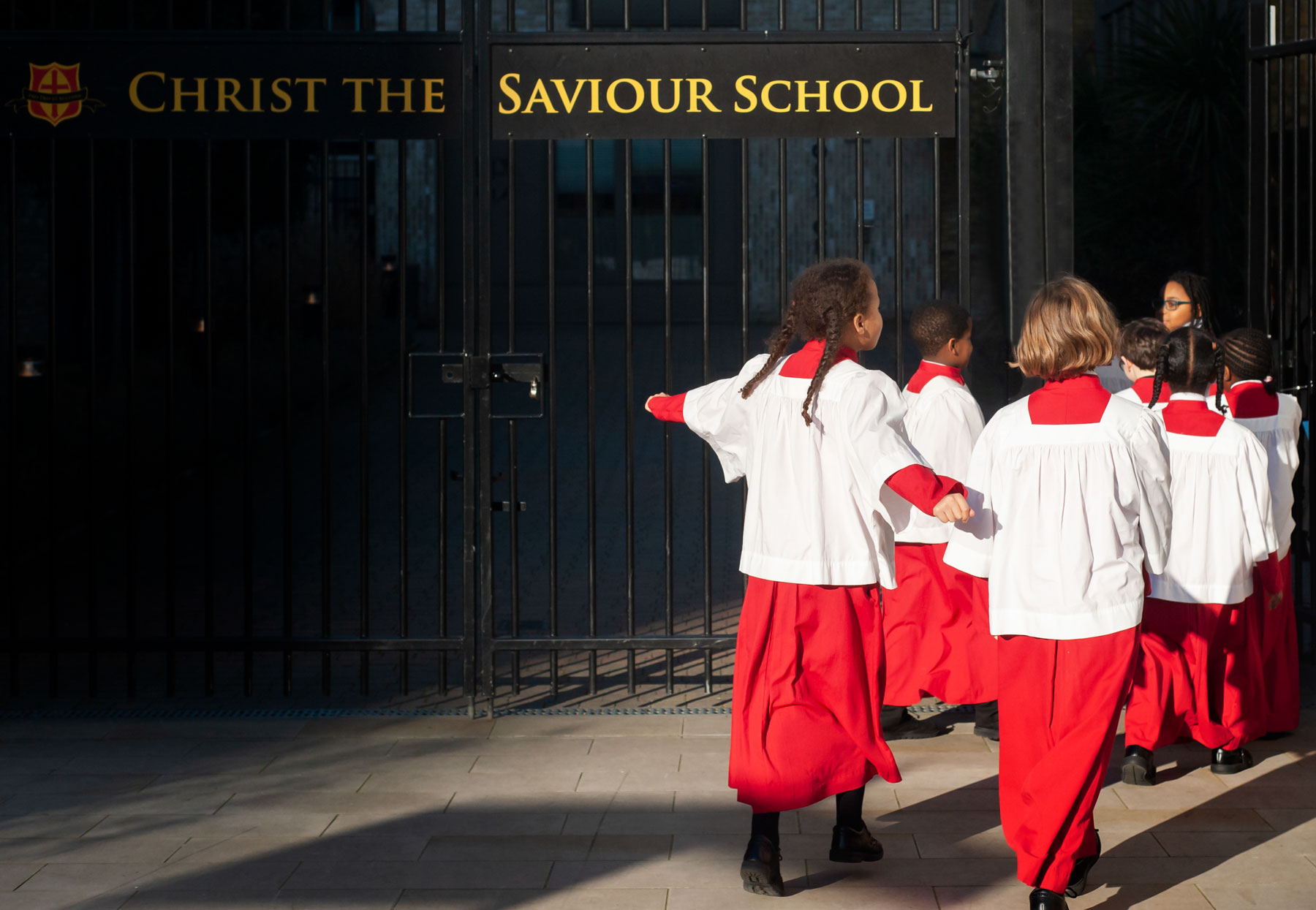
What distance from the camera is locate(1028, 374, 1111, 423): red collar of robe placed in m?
3.61

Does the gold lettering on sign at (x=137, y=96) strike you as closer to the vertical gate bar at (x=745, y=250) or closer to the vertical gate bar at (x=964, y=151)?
the vertical gate bar at (x=745, y=250)

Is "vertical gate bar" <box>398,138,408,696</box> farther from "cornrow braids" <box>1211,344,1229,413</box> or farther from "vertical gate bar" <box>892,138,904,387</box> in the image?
"cornrow braids" <box>1211,344,1229,413</box>

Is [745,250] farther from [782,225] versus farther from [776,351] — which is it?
[776,351]

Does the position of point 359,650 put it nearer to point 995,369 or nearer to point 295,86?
point 295,86

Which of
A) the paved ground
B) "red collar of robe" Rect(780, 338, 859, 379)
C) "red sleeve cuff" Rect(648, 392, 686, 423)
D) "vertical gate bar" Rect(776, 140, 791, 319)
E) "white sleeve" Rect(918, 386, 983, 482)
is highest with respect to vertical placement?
"vertical gate bar" Rect(776, 140, 791, 319)

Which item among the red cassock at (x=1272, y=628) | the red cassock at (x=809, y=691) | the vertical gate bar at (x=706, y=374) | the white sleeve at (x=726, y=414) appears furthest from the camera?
the vertical gate bar at (x=706, y=374)

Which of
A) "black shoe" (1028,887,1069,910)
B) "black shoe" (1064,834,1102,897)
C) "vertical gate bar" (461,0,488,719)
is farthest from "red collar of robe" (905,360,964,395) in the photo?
"black shoe" (1028,887,1069,910)

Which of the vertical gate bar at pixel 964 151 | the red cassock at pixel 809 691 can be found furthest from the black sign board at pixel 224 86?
the red cassock at pixel 809 691

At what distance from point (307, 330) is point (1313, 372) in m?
14.8

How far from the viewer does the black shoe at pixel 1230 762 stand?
15.6 ft

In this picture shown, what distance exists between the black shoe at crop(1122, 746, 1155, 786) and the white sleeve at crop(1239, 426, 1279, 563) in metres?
0.69

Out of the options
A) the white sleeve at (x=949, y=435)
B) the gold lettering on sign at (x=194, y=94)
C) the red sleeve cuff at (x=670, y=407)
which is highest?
the gold lettering on sign at (x=194, y=94)

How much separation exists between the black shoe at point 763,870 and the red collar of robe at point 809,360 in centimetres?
120

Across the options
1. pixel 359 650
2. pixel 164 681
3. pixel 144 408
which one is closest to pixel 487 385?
pixel 359 650
